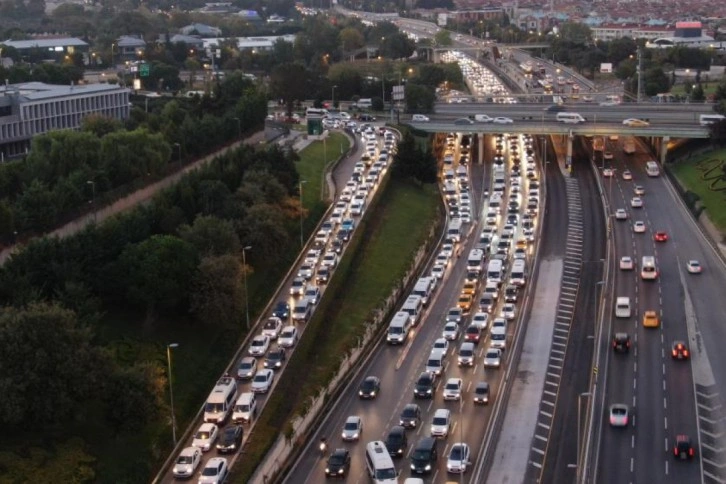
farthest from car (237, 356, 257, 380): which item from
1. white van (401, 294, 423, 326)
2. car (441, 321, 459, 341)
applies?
white van (401, 294, 423, 326)

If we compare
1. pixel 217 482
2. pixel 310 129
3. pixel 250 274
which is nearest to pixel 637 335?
pixel 250 274

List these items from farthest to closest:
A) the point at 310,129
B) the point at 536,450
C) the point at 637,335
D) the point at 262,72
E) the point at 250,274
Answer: the point at 262,72, the point at 310,129, the point at 250,274, the point at 637,335, the point at 536,450

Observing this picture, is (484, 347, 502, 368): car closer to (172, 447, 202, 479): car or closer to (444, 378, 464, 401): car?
(444, 378, 464, 401): car

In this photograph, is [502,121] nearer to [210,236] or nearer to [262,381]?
[210,236]

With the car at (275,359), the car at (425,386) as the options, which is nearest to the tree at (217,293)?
the car at (275,359)

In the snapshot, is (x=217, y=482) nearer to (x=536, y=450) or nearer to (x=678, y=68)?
(x=536, y=450)
